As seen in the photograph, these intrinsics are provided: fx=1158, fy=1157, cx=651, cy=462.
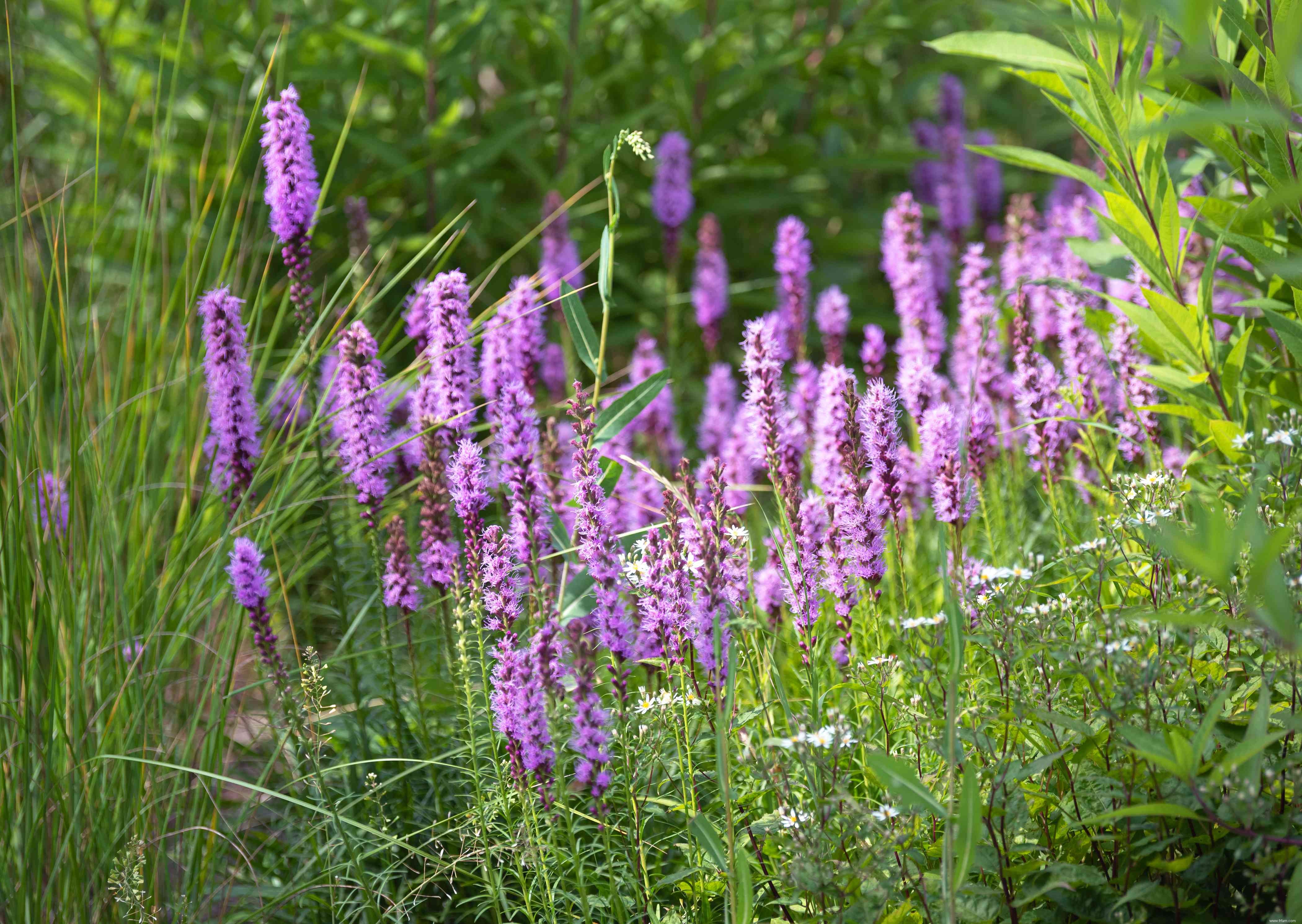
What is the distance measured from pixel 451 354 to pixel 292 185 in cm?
→ 63

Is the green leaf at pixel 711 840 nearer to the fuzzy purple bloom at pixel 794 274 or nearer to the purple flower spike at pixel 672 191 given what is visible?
the fuzzy purple bloom at pixel 794 274

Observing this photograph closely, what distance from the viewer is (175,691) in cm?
352

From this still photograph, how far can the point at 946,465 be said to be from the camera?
2.51 metres

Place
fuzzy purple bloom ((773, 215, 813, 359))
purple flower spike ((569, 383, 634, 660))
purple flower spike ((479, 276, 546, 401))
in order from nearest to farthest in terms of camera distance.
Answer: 1. purple flower spike ((569, 383, 634, 660))
2. purple flower spike ((479, 276, 546, 401))
3. fuzzy purple bloom ((773, 215, 813, 359))

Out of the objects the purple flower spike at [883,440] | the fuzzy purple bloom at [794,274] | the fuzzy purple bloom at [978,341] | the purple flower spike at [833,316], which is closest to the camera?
the purple flower spike at [883,440]

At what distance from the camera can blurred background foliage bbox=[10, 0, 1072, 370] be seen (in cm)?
507

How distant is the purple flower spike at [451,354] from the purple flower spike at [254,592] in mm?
465

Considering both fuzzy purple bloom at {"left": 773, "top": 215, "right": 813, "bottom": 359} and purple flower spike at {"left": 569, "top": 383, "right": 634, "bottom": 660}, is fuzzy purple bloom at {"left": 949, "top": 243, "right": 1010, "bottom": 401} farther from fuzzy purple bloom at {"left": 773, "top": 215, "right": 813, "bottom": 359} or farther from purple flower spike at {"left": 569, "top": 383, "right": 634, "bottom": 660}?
purple flower spike at {"left": 569, "top": 383, "right": 634, "bottom": 660}

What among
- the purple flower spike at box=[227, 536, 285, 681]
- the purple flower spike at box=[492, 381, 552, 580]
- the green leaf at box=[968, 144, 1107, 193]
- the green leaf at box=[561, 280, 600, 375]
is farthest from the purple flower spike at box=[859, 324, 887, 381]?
the purple flower spike at box=[227, 536, 285, 681]

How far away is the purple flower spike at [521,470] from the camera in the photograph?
2.18 m

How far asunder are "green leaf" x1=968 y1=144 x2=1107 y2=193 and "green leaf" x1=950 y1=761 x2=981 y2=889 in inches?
67.2

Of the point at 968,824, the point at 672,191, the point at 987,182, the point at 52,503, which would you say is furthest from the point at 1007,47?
the point at 987,182

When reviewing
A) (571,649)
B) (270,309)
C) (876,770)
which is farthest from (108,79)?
(876,770)

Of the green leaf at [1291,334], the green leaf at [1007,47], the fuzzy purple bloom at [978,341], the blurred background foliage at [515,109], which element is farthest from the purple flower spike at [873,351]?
the blurred background foliage at [515,109]
